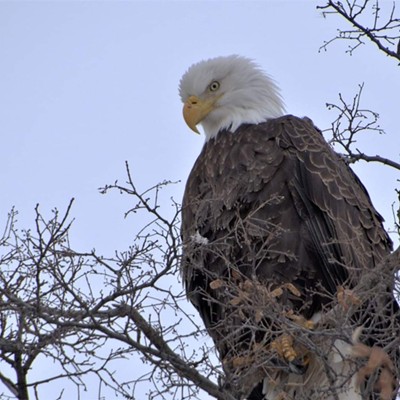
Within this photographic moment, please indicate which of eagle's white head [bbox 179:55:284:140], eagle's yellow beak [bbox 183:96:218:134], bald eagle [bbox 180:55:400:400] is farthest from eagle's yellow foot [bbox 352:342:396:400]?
eagle's yellow beak [bbox 183:96:218:134]

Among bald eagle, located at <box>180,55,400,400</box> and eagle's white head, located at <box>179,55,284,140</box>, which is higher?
eagle's white head, located at <box>179,55,284,140</box>

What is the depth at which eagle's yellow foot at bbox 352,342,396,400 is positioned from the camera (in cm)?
373

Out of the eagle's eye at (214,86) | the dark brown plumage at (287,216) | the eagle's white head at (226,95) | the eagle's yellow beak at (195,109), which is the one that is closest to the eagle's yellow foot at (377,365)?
the dark brown plumage at (287,216)

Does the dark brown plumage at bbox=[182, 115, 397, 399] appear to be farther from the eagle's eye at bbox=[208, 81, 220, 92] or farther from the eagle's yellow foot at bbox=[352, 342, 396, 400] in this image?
the eagle's yellow foot at bbox=[352, 342, 396, 400]

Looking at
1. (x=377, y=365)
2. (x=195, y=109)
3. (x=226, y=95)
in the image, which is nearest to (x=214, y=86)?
(x=226, y=95)

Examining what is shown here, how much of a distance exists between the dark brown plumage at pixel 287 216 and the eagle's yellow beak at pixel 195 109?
616 mm

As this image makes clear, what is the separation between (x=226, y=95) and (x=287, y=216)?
141cm

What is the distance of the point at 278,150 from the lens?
6.34 m

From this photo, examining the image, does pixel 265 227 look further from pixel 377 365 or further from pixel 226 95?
pixel 377 365

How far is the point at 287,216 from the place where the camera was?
6.17 metres

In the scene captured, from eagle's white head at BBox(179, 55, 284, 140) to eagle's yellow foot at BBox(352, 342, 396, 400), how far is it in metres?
3.21

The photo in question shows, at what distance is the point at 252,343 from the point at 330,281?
46.5 inches

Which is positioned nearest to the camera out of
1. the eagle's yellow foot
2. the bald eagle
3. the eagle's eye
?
the eagle's yellow foot

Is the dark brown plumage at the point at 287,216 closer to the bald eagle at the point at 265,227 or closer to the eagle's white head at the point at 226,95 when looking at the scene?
the bald eagle at the point at 265,227
